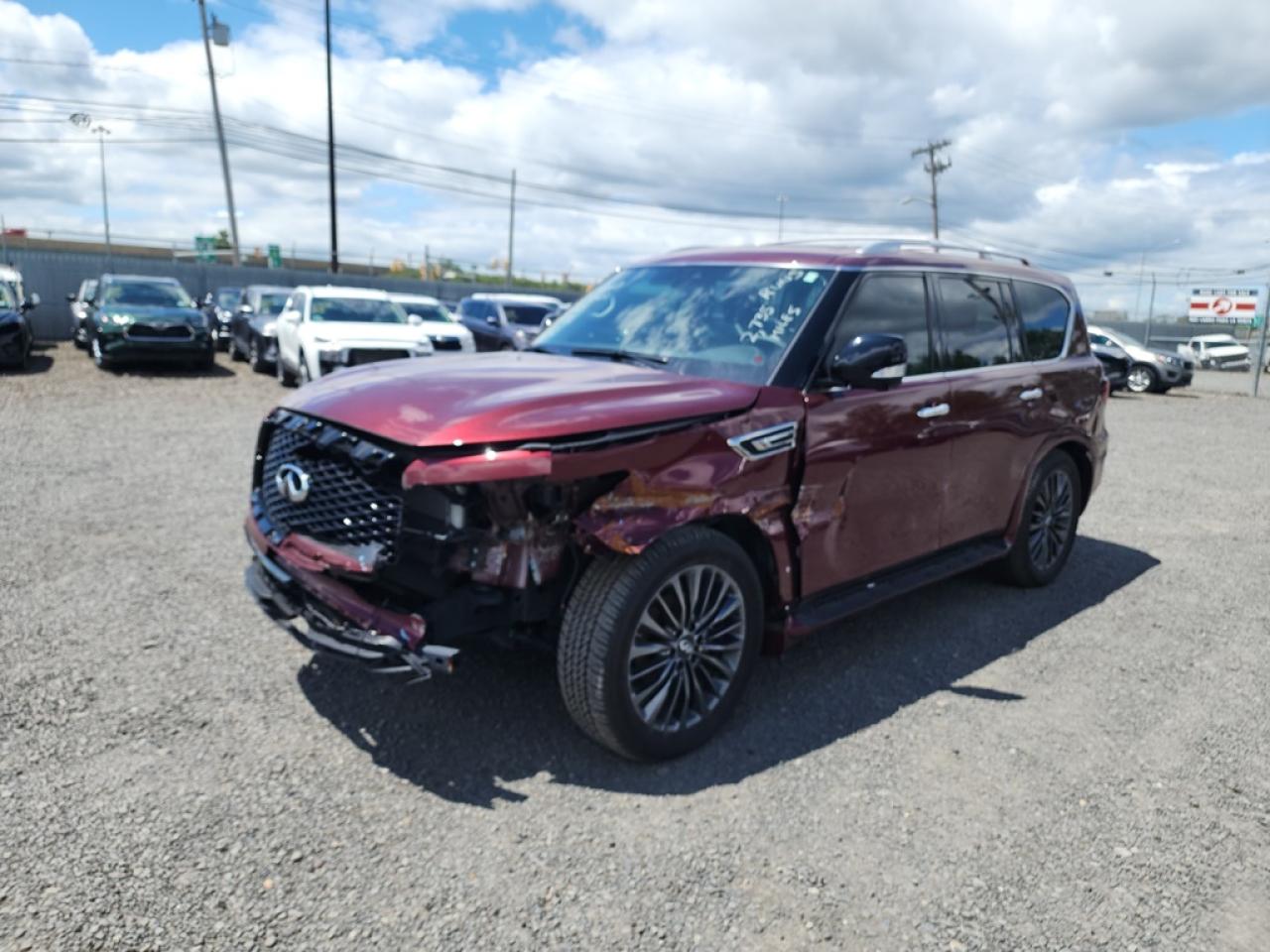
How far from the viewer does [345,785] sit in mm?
3219

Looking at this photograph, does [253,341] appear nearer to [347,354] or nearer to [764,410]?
[347,354]

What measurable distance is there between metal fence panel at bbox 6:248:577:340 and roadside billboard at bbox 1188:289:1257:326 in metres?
30.6

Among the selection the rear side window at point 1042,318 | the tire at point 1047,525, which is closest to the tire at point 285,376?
the rear side window at point 1042,318

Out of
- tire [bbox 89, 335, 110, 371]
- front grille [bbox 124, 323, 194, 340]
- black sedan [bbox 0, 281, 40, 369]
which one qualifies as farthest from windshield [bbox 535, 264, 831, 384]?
black sedan [bbox 0, 281, 40, 369]

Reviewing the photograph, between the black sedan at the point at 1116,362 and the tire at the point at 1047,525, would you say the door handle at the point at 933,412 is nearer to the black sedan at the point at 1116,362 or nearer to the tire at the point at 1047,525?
the tire at the point at 1047,525

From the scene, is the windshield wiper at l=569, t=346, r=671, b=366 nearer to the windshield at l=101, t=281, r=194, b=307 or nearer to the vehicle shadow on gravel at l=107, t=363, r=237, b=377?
the vehicle shadow on gravel at l=107, t=363, r=237, b=377

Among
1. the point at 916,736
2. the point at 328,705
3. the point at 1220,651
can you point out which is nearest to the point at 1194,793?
the point at 916,736

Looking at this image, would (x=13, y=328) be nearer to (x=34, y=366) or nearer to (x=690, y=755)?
(x=34, y=366)

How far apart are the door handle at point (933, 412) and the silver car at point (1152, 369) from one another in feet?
64.8

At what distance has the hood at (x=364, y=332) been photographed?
43.4 feet

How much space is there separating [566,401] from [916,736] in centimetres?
203

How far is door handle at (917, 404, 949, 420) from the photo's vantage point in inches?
167

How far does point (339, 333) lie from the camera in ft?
43.9

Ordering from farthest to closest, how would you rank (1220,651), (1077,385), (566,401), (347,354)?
(347,354), (1077,385), (1220,651), (566,401)
